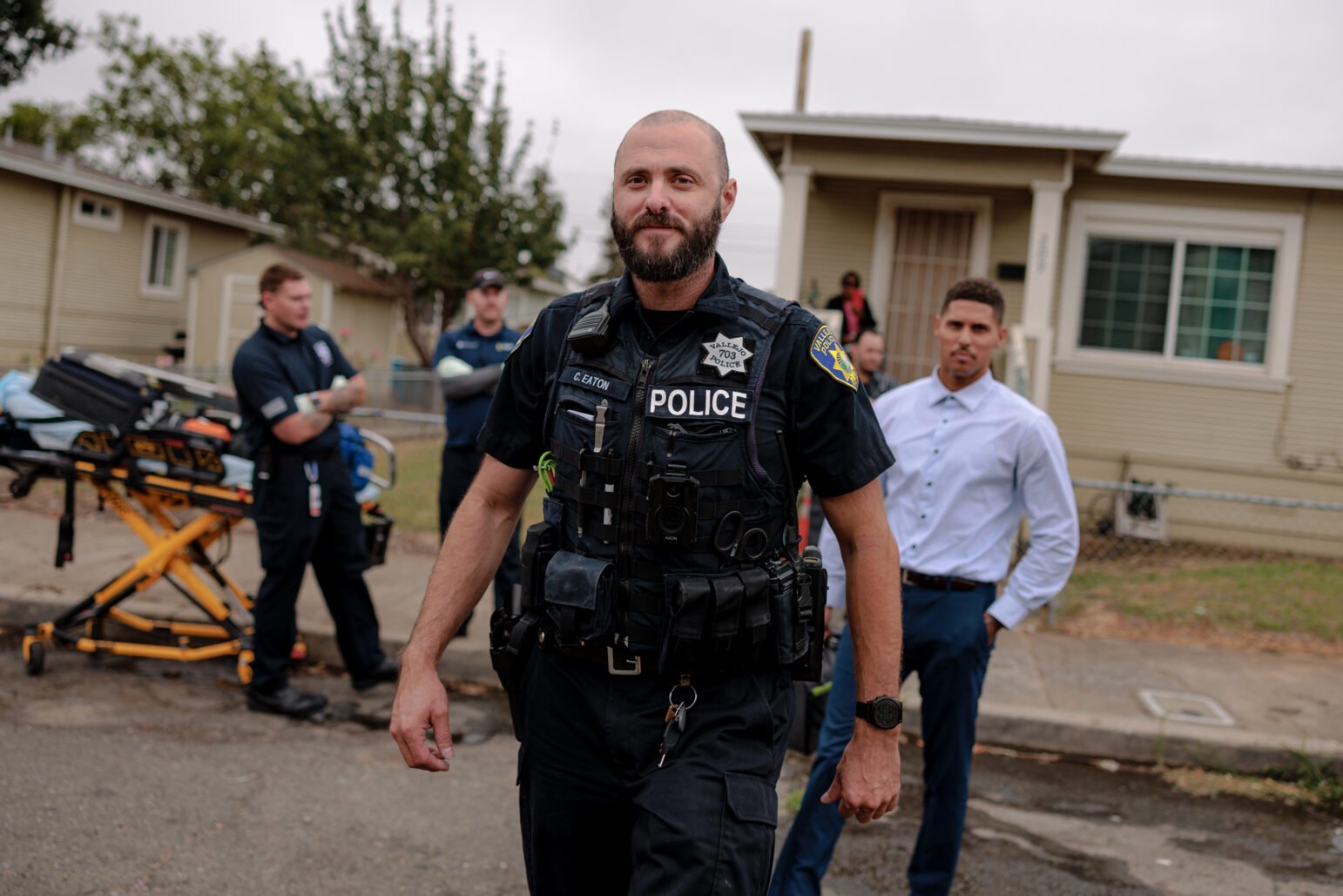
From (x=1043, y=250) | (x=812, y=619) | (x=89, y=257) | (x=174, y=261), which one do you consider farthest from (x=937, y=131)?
(x=174, y=261)

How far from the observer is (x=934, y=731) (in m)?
3.78

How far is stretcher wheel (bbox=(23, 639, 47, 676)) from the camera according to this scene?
5.85 metres

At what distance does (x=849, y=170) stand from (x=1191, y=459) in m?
5.10

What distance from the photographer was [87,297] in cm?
2395

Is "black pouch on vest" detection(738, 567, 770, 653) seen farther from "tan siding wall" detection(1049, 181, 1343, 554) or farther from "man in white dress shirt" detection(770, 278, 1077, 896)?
"tan siding wall" detection(1049, 181, 1343, 554)

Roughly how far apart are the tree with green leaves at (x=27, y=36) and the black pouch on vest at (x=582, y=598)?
27803 mm

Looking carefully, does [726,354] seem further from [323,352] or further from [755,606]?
[323,352]

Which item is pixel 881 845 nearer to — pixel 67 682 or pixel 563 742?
pixel 563 742

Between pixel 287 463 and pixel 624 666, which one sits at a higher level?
pixel 287 463

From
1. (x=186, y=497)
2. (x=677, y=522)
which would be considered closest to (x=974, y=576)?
(x=677, y=522)

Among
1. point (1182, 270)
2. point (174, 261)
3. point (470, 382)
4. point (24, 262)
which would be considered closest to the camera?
point (470, 382)

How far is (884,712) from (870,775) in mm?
145

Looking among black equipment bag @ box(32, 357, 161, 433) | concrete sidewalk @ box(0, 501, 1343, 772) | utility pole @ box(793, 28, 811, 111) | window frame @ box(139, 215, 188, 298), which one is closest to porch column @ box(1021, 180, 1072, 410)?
concrete sidewalk @ box(0, 501, 1343, 772)

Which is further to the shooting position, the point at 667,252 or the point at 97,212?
the point at 97,212
